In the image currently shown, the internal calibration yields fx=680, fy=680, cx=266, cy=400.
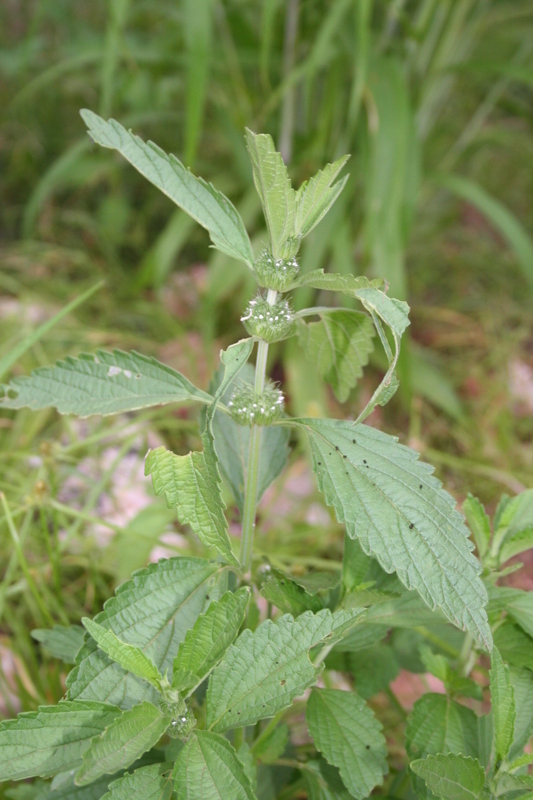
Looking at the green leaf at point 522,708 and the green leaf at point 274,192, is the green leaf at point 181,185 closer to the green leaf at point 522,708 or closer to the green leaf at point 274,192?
the green leaf at point 274,192

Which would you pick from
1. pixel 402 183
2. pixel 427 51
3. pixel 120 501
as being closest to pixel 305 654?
pixel 120 501

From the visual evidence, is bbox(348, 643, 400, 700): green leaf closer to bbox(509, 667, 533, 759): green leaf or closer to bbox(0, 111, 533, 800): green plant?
bbox(0, 111, 533, 800): green plant

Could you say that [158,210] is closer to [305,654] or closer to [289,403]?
[289,403]

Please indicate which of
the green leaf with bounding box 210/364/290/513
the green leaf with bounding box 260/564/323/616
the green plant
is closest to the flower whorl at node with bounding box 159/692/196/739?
the green plant

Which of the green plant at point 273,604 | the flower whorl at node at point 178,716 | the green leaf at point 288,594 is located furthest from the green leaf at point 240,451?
the flower whorl at node at point 178,716

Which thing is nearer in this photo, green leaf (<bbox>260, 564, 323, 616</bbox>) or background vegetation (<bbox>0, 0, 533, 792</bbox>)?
green leaf (<bbox>260, 564, 323, 616</bbox>)
